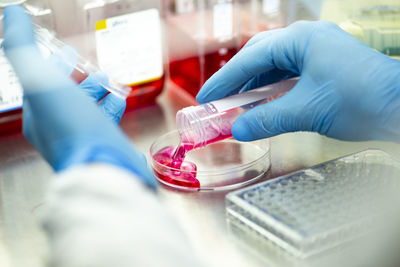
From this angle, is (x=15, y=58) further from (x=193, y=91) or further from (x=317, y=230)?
(x=193, y=91)

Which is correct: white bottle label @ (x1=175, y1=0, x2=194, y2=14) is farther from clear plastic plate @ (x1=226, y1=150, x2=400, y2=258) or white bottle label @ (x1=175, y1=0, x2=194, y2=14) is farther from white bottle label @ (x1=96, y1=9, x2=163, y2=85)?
clear plastic plate @ (x1=226, y1=150, x2=400, y2=258)

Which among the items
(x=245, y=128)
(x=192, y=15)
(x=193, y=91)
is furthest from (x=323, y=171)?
(x=192, y=15)

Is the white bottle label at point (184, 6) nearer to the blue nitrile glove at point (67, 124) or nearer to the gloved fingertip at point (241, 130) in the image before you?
the gloved fingertip at point (241, 130)

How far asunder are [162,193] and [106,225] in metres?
0.52

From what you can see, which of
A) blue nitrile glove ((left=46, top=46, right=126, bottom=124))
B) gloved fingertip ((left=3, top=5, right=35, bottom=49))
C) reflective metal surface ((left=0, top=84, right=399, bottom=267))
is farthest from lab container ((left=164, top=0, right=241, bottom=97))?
gloved fingertip ((left=3, top=5, right=35, bottom=49))

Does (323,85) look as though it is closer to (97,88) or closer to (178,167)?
(178,167)

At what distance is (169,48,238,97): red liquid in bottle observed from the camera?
57.7 inches

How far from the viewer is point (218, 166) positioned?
123cm

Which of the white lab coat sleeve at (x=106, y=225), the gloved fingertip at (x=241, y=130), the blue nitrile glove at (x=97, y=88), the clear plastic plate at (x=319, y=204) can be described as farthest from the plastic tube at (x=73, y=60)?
the white lab coat sleeve at (x=106, y=225)

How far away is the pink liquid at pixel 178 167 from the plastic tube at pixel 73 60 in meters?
0.17

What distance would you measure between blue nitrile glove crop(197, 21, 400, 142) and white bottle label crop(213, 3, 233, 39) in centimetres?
30

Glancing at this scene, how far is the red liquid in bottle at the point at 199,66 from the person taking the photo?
4.81 feet

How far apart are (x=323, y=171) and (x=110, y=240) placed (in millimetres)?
583

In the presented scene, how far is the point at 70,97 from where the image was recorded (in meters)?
0.75
